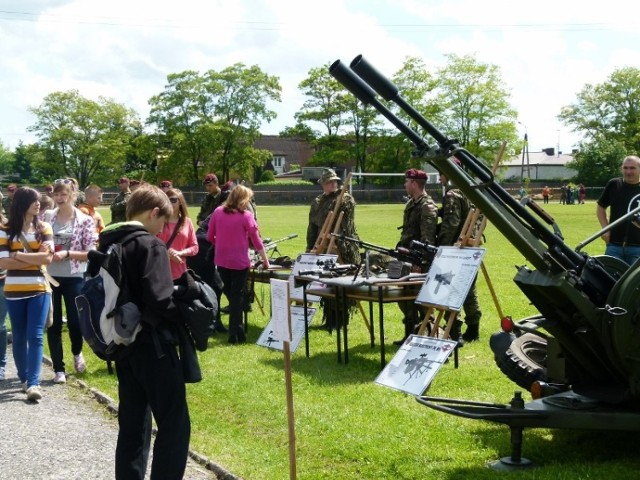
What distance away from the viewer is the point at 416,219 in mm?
10023

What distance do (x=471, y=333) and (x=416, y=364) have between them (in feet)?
9.52

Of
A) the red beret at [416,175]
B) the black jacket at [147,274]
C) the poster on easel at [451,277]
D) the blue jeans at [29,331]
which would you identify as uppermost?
the red beret at [416,175]

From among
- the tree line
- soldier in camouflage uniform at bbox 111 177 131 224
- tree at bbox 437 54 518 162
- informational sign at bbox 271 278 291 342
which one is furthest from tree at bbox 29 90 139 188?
informational sign at bbox 271 278 291 342

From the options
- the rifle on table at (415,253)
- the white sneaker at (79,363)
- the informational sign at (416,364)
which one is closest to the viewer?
the informational sign at (416,364)

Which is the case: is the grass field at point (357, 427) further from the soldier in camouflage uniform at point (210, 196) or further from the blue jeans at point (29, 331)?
the soldier in camouflage uniform at point (210, 196)

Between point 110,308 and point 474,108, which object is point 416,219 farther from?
point 474,108

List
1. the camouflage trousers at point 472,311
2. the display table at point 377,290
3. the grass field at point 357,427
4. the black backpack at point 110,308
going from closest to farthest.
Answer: the black backpack at point 110,308
the grass field at point 357,427
the display table at point 377,290
the camouflage trousers at point 472,311

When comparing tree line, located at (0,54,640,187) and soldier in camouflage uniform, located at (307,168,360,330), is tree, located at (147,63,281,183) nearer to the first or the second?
tree line, located at (0,54,640,187)

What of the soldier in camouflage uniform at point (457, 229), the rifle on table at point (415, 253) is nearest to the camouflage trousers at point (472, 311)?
the soldier in camouflage uniform at point (457, 229)

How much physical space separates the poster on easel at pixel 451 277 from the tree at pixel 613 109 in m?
81.7

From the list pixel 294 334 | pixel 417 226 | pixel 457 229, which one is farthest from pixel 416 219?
pixel 294 334

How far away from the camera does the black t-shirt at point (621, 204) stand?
29.8ft

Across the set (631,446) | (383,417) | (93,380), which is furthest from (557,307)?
(93,380)

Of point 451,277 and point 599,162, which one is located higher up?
point 451,277
